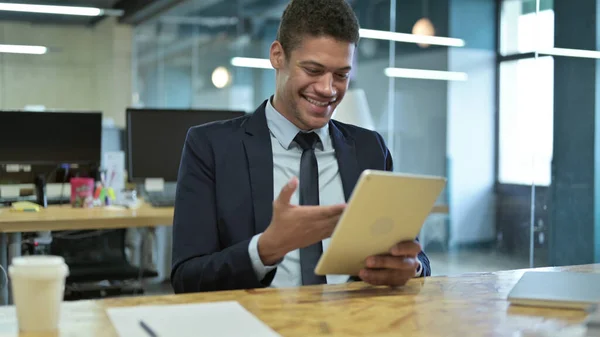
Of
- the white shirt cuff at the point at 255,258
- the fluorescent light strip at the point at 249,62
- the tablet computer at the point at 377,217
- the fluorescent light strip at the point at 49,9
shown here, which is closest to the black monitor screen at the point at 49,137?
the white shirt cuff at the point at 255,258

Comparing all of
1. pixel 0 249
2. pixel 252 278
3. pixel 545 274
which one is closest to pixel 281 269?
pixel 252 278

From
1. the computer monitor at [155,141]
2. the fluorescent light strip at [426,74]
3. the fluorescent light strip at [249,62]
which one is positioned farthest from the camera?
the fluorescent light strip at [249,62]

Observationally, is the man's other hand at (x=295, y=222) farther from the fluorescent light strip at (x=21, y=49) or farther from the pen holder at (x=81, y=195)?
the fluorescent light strip at (x=21, y=49)

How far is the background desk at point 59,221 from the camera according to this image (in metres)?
3.12

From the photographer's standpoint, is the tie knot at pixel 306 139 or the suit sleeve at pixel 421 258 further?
the tie knot at pixel 306 139

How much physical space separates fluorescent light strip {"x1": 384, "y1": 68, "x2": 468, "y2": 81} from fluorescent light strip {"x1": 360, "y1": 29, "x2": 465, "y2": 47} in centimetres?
17

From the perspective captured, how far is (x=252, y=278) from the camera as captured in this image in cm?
151

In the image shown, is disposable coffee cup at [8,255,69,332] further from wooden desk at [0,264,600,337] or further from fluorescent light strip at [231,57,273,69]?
fluorescent light strip at [231,57,273,69]

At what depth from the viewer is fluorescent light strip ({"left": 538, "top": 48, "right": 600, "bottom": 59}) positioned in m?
3.35

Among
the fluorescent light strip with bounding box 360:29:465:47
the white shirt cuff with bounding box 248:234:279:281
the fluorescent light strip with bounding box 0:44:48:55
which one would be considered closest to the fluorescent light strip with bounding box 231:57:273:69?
the fluorescent light strip with bounding box 360:29:465:47

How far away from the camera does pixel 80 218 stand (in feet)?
10.6

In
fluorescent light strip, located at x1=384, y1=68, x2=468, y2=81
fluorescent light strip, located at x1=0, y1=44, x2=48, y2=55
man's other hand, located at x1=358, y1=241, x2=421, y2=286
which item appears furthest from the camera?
fluorescent light strip, located at x1=0, y1=44, x2=48, y2=55

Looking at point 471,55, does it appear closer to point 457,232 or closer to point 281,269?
point 457,232

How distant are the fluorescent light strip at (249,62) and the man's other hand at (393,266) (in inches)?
258
